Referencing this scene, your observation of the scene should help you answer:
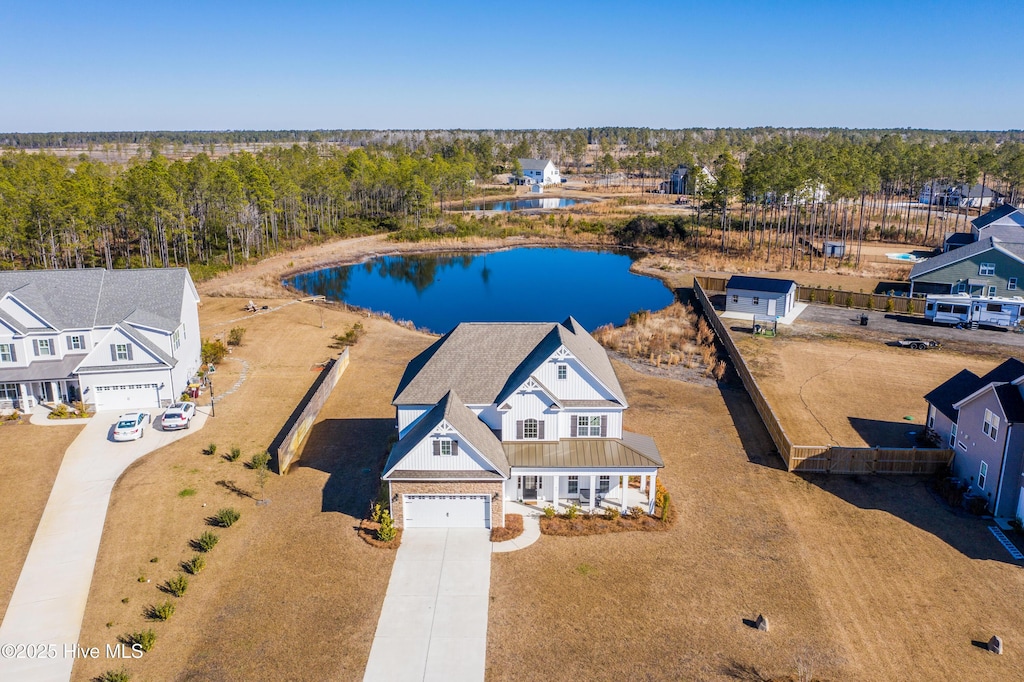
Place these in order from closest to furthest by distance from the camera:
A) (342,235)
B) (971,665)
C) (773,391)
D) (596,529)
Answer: (971,665)
(596,529)
(773,391)
(342,235)

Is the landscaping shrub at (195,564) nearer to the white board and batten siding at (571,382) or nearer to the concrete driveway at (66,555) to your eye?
the concrete driveway at (66,555)

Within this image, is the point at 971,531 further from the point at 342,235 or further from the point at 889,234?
the point at 342,235

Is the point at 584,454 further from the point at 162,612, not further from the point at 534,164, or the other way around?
the point at 534,164

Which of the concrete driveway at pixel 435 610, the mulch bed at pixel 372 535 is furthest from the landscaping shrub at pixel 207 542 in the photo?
the concrete driveway at pixel 435 610

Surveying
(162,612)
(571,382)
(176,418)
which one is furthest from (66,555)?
(571,382)

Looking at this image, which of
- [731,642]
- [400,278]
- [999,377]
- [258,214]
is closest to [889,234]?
[400,278]

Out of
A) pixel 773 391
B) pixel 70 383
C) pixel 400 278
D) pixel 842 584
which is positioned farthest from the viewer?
pixel 400 278

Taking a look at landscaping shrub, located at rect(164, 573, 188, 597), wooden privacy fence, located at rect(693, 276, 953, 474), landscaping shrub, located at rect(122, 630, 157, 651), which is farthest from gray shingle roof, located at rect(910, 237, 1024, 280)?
landscaping shrub, located at rect(122, 630, 157, 651)
